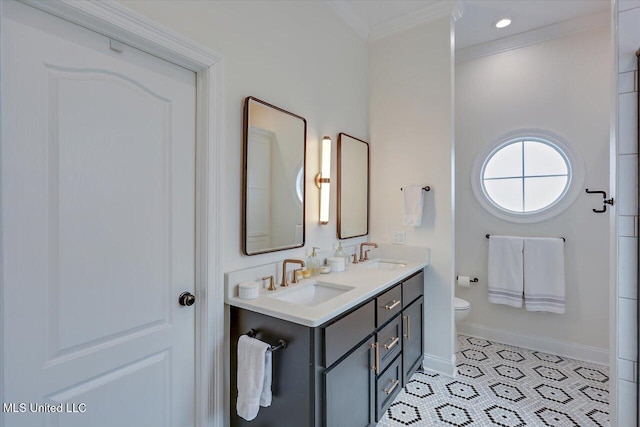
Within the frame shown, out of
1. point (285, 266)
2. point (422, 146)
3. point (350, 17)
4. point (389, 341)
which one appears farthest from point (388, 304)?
point (350, 17)

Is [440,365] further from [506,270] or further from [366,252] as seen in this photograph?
[506,270]

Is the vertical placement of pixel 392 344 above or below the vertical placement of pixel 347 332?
below

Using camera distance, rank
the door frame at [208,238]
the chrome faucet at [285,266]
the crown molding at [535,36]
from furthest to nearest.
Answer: the crown molding at [535,36] → the chrome faucet at [285,266] → the door frame at [208,238]

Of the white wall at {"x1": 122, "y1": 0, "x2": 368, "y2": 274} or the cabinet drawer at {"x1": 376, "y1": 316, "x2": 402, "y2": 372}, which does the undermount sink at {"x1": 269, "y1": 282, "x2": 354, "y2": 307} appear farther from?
the cabinet drawer at {"x1": 376, "y1": 316, "x2": 402, "y2": 372}

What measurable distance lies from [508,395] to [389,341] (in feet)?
3.34

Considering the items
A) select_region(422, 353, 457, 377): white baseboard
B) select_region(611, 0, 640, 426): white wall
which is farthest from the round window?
select_region(611, 0, 640, 426): white wall

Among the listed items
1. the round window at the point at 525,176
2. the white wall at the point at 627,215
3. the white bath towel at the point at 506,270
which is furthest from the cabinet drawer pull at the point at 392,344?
the round window at the point at 525,176

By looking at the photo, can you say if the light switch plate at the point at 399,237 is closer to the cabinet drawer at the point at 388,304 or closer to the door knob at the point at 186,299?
the cabinet drawer at the point at 388,304

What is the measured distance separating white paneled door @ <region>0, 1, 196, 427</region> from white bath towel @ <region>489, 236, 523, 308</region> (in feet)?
8.97

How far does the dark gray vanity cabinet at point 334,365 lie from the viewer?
1.33 metres

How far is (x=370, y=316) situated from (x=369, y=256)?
3.50ft

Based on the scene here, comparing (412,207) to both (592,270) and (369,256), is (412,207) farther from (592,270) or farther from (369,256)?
(592,270)

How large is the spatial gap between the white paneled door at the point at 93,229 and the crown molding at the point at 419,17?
1994 mm

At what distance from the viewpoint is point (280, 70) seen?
1.89 metres
